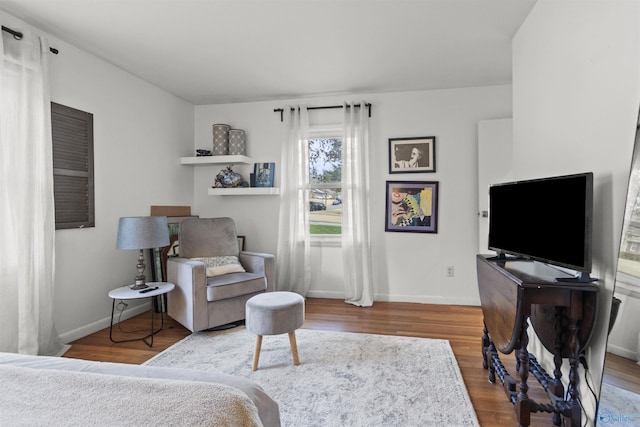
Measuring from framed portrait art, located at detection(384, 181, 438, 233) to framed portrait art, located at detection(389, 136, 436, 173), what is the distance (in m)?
0.16

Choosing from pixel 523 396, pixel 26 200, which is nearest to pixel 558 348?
pixel 523 396

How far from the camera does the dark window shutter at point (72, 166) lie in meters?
2.52

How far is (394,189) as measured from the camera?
3.68 m

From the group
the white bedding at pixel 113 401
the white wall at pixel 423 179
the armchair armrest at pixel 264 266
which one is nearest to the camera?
the white bedding at pixel 113 401

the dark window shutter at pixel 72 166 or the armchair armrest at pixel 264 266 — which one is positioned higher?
the dark window shutter at pixel 72 166

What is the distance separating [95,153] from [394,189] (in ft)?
9.65

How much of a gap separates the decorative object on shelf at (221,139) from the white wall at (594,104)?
3130 millimetres

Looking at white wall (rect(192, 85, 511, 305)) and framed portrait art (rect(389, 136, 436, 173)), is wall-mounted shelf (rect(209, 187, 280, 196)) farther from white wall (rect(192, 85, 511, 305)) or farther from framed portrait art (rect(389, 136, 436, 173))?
framed portrait art (rect(389, 136, 436, 173))

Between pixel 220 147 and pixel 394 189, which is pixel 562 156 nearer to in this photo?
pixel 394 189

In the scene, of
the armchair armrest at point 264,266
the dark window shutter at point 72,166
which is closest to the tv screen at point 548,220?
the armchair armrest at point 264,266

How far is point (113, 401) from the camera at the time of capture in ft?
2.61

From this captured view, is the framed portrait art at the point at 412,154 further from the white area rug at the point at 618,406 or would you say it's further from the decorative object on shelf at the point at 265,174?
the white area rug at the point at 618,406

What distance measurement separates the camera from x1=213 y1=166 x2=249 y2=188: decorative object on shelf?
391cm

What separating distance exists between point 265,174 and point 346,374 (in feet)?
8.39
